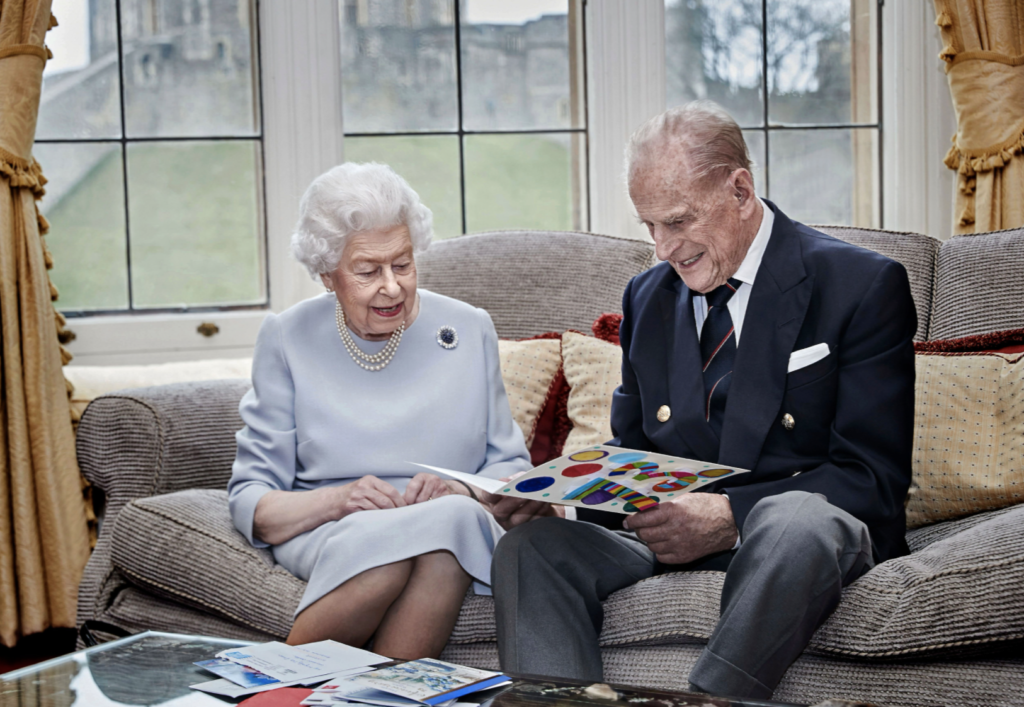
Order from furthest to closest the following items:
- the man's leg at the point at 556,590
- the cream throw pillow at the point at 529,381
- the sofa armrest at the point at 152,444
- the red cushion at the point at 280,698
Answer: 1. the cream throw pillow at the point at 529,381
2. the sofa armrest at the point at 152,444
3. the man's leg at the point at 556,590
4. the red cushion at the point at 280,698

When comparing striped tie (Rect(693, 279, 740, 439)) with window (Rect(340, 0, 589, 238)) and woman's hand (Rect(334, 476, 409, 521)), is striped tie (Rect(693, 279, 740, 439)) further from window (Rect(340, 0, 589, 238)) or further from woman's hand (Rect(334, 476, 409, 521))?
window (Rect(340, 0, 589, 238))

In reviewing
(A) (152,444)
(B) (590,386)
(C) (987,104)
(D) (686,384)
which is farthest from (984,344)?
(A) (152,444)

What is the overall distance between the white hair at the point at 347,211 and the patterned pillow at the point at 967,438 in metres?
1.01

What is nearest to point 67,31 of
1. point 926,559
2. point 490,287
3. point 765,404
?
point 490,287

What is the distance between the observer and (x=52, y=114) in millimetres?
2834

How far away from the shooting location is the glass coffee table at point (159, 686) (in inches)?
42.3

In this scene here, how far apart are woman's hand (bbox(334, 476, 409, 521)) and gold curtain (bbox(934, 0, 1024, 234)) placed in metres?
1.83

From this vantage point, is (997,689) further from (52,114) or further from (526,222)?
(52,114)

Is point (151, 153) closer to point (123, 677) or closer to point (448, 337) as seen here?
point (448, 337)

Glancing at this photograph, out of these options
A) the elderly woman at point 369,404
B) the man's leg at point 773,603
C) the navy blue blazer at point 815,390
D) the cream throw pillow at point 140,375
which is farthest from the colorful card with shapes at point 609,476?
the cream throw pillow at point 140,375

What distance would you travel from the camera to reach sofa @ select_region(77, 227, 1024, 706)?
1.30 metres

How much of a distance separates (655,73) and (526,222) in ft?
1.99

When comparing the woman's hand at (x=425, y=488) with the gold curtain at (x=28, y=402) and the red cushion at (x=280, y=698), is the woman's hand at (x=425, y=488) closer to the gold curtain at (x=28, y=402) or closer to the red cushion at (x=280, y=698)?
the red cushion at (x=280, y=698)

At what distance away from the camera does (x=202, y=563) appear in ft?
5.47
